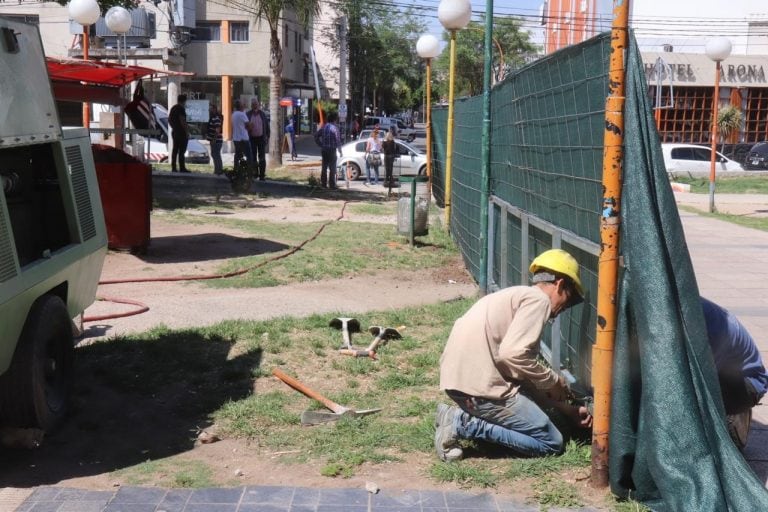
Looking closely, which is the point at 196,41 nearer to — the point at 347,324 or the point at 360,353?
the point at 347,324

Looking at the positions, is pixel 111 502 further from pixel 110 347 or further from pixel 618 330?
pixel 110 347

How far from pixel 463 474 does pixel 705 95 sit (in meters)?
40.1

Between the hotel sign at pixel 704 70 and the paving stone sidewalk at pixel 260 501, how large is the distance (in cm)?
3696

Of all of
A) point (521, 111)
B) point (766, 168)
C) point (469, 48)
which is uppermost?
point (469, 48)

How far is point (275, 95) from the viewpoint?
92.7 ft

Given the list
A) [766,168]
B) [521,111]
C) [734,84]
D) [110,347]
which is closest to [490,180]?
[521,111]

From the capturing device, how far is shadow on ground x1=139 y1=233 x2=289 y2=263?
11992mm

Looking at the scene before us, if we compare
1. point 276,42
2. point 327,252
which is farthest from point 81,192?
point 276,42

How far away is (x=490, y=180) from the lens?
9.22m

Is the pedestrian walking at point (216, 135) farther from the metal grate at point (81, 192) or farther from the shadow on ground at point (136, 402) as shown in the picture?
the metal grate at point (81, 192)

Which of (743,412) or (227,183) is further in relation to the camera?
(227,183)

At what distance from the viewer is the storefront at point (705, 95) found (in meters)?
40.4

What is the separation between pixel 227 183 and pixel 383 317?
13826 millimetres

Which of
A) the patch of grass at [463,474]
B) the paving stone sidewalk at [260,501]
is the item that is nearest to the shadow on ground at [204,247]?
the paving stone sidewalk at [260,501]
